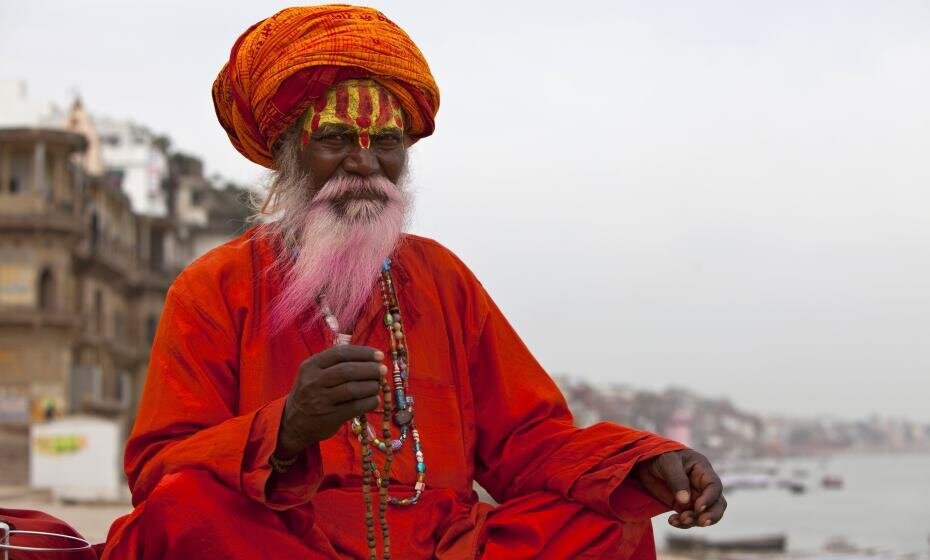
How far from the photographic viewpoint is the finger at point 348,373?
2.65m

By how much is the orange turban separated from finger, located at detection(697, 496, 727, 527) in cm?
141

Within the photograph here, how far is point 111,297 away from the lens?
40.8m

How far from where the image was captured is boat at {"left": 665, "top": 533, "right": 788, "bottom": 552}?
2406 centimetres

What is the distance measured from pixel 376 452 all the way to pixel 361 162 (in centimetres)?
80

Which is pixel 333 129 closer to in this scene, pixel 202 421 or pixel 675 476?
pixel 202 421

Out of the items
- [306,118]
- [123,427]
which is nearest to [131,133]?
[123,427]

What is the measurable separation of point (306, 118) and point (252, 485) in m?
1.19

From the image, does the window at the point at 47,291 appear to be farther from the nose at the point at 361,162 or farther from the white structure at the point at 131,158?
the nose at the point at 361,162

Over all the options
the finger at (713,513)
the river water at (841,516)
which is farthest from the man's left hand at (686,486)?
the river water at (841,516)

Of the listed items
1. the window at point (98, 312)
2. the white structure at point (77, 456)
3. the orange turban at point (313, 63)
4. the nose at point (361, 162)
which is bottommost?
the white structure at point (77, 456)

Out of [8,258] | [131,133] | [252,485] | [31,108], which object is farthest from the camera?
[131,133]

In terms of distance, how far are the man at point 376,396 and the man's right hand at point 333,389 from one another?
0.10 feet

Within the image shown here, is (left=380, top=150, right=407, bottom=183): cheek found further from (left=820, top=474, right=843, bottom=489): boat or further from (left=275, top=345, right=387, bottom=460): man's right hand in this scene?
(left=820, top=474, right=843, bottom=489): boat

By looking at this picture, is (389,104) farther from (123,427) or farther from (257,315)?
(123,427)
